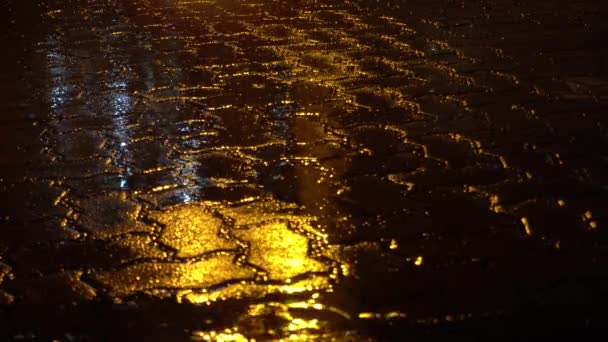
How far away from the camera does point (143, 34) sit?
7516 mm

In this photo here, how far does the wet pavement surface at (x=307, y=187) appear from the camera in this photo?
2.72 meters

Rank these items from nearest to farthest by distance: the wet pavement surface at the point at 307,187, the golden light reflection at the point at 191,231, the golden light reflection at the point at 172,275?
the wet pavement surface at the point at 307,187, the golden light reflection at the point at 172,275, the golden light reflection at the point at 191,231

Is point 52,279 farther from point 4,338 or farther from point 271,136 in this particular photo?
point 271,136

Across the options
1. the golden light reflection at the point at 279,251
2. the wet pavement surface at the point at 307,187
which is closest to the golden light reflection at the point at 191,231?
the wet pavement surface at the point at 307,187

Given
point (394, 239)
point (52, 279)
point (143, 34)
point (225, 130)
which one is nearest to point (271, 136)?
point (225, 130)

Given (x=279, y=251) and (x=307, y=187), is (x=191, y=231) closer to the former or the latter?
(x=279, y=251)

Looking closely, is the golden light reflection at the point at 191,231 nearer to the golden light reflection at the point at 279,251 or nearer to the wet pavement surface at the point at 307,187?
the wet pavement surface at the point at 307,187

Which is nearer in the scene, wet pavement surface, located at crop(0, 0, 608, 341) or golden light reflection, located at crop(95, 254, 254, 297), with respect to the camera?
wet pavement surface, located at crop(0, 0, 608, 341)

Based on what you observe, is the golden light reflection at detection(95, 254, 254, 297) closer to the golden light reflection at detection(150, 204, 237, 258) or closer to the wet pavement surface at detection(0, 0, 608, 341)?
the wet pavement surface at detection(0, 0, 608, 341)

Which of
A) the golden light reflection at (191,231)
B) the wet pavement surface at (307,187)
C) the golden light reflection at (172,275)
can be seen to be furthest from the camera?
the golden light reflection at (191,231)

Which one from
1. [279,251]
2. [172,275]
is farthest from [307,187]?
[172,275]

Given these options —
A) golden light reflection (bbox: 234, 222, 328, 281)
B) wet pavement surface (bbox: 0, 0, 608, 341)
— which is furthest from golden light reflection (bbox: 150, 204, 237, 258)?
golden light reflection (bbox: 234, 222, 328, 281)

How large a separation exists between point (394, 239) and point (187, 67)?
3502 millimetres

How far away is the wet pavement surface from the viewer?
8.93 feet
